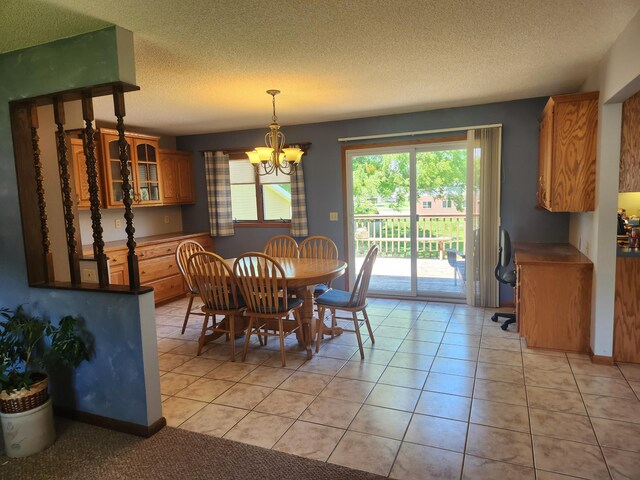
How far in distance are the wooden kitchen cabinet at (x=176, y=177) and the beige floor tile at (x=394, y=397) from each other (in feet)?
13.6

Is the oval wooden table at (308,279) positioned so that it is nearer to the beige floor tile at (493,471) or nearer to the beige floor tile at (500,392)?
the beige floor tile at (500,392)

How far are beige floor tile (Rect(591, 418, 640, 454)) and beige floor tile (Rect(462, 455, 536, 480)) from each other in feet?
1.83

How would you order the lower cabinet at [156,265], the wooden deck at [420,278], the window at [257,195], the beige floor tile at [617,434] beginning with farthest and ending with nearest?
the window at [257,195], the wooden deck at [420,278], the lower cabinet at [156,265], the beige floor tile at [617,434]

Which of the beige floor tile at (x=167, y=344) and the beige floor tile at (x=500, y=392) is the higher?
the beige floor tile at (x=167, y=344)

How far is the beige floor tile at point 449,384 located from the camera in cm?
A: 288

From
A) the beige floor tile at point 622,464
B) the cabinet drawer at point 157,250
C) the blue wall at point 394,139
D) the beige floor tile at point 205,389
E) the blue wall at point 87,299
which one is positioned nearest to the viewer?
the beige floor tile at point 622,464

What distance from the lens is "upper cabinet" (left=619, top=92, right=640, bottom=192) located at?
9.79 feet

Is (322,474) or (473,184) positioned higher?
(473,184)

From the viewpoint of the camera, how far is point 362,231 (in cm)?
557

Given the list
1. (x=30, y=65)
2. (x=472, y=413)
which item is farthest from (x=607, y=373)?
(x=30, y=65)

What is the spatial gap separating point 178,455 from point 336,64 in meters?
2.74

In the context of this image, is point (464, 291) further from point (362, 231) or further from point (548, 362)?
point (548, 362)

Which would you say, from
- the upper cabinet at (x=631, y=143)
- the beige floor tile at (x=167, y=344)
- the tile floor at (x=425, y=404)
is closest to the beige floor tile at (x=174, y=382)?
the tile floor at (x=425, y=404)

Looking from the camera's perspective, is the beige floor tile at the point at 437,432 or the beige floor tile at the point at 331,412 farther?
the beige floor tile at the point at 331,412
